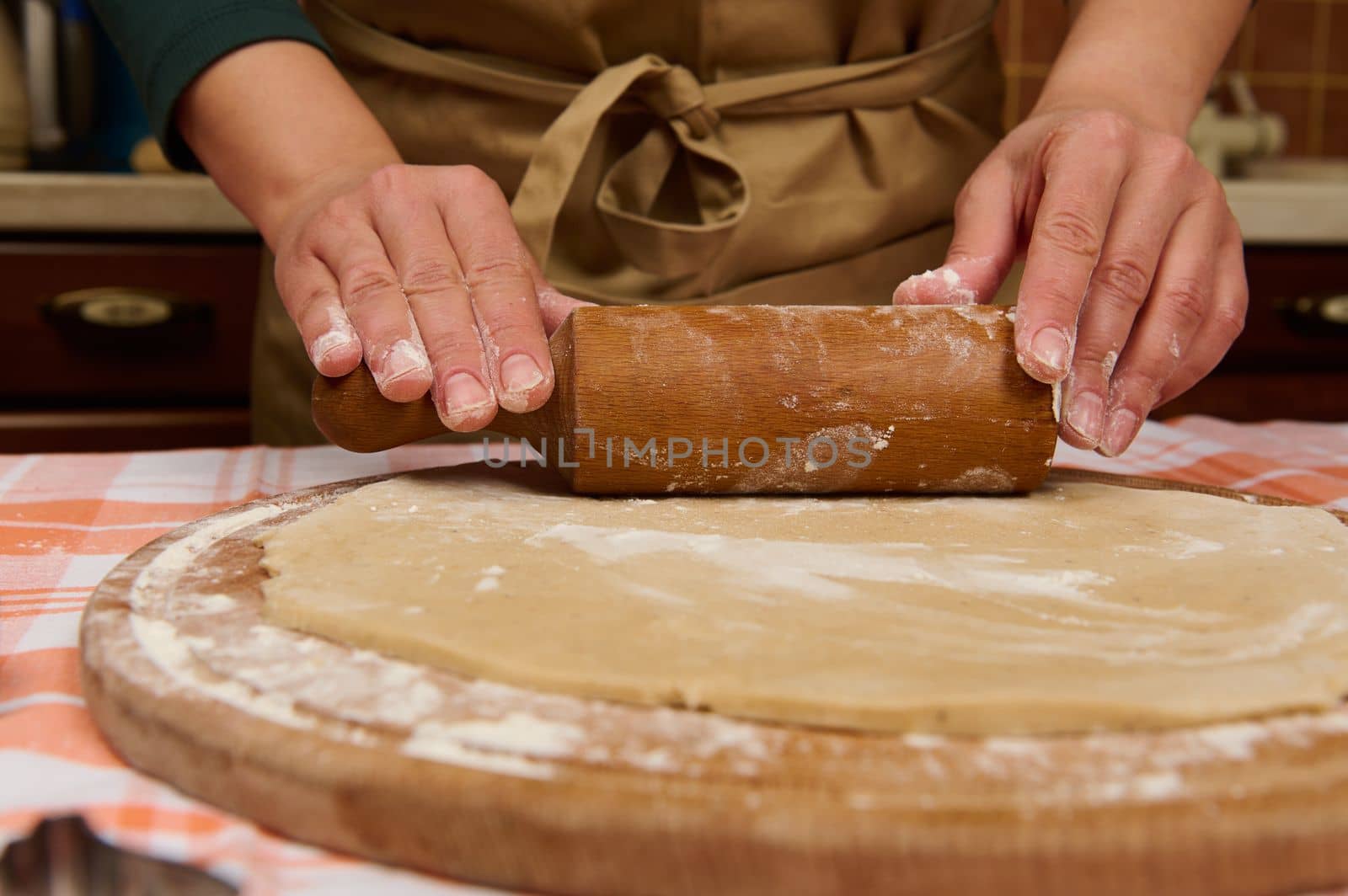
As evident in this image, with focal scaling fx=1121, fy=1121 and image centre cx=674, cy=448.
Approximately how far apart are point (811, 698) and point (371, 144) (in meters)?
0.89

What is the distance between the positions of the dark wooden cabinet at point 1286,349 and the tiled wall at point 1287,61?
0.87 meters

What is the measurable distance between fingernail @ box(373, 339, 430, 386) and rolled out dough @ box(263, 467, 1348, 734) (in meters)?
0.11

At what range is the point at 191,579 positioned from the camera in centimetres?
79

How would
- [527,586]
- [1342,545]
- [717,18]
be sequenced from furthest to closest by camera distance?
[717,18] < [1342,545] < [527,586]

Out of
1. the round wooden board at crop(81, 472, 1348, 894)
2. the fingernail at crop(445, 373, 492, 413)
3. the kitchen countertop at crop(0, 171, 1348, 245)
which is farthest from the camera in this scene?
the kitchen countertop at crop(0, 171, 1348, 245)

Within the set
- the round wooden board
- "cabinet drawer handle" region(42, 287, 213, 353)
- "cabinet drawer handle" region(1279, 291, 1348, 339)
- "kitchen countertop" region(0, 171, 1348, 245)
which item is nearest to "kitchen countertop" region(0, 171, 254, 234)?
"kitchen countertop" region(0, 171, 1348, 245)

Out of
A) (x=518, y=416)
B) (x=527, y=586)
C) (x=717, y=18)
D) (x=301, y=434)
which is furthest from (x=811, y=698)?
(x=301, y=434)

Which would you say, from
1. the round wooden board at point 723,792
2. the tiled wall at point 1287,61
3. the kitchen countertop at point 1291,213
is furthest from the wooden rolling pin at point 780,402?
the tiled wall at point 1287,61

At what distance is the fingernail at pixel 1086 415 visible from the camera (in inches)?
40.7

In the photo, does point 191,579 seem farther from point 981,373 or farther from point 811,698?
point 981,373

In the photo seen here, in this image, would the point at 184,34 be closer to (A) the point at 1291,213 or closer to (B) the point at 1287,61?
(A) the point at 1291,213

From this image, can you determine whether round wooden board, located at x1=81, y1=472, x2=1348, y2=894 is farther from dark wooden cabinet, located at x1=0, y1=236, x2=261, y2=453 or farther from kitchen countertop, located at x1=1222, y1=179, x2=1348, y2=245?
kitchen countertop, located at x1=1222, y1=179, x2=1348, y2=245

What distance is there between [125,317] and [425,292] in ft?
4.29

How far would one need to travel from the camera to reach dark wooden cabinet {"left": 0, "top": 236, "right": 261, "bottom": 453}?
2051 mm
